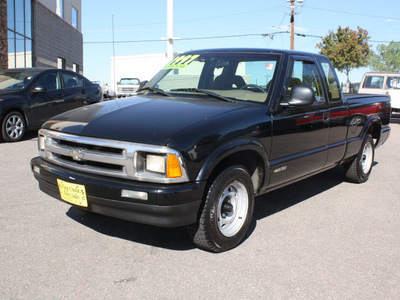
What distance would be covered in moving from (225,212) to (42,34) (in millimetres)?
20792

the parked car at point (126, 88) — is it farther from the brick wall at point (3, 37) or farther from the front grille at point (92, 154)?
the front grille at point (92, 154)

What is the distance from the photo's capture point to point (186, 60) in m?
4.75

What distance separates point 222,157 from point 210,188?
0.26 m

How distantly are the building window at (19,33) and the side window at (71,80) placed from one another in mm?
8491

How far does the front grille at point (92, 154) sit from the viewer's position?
303cm

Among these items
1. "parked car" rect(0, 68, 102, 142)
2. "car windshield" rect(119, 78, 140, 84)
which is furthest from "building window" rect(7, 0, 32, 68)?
"car windshield" rect(119, 78, 140, 84)

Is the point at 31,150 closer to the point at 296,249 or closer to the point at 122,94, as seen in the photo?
the point at 296,249

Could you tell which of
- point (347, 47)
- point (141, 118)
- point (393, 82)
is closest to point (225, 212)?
point (141, 118)

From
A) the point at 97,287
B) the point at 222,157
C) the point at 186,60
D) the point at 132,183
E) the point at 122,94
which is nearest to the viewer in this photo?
the point at 97,287

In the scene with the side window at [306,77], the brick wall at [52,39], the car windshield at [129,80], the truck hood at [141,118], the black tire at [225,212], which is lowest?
the black tire at [225,212]

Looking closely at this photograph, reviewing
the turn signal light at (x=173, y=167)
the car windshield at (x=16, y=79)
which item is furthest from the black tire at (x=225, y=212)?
the car windshield at (x=16, y=79)

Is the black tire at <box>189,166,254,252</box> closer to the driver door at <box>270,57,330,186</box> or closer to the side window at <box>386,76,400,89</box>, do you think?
the driver door at <box>270,57,330,186</box>

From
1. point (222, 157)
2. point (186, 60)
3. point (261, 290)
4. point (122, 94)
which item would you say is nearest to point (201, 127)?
point (222, 157)

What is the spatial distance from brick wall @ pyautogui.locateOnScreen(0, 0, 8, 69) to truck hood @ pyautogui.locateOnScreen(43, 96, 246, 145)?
1472cm
